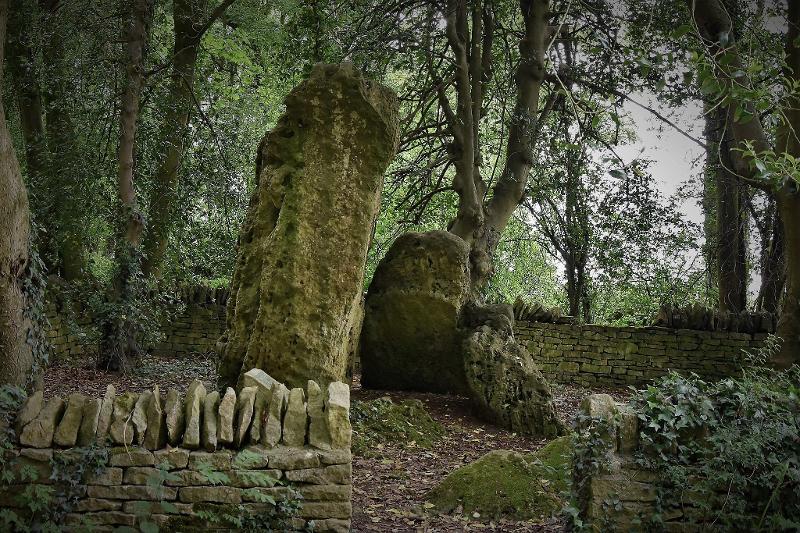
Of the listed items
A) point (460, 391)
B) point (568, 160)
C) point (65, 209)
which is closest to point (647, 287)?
point (568, 160)

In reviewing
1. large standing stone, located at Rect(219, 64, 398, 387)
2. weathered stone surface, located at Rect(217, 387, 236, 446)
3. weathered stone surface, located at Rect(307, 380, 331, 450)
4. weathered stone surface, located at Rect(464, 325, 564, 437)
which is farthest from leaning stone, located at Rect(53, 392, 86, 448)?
weathered stone surface, located at Rect(464, 325, 564, 437)

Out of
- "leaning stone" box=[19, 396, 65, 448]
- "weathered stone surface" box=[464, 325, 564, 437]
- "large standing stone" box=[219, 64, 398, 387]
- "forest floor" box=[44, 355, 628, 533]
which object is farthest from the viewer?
"weathered stone surface" box=[464, 325, 564, 437]

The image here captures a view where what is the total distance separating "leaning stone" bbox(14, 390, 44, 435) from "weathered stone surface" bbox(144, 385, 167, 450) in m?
0.59

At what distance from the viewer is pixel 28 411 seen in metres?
4.05

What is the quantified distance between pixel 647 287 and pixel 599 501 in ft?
37.1

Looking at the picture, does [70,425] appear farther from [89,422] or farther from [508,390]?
[508,390]

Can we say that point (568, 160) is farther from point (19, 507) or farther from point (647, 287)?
point (19, 507)

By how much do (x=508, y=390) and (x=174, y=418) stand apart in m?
5.24

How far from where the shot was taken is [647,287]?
14.9 metres

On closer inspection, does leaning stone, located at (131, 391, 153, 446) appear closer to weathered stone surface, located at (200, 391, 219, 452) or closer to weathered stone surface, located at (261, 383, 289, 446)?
weathered stone surface, located at (200, 391, 219, 452)

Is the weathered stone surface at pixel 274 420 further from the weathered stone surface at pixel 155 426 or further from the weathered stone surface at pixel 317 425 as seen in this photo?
the weathered stone surface at pixel 155 426

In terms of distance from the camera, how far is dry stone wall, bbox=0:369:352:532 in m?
3.99

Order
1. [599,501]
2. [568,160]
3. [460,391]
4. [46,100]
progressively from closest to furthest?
[599,501] → [460,391] → [46,100] → [568,160]

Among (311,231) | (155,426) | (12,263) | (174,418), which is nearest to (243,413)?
(174,418)
